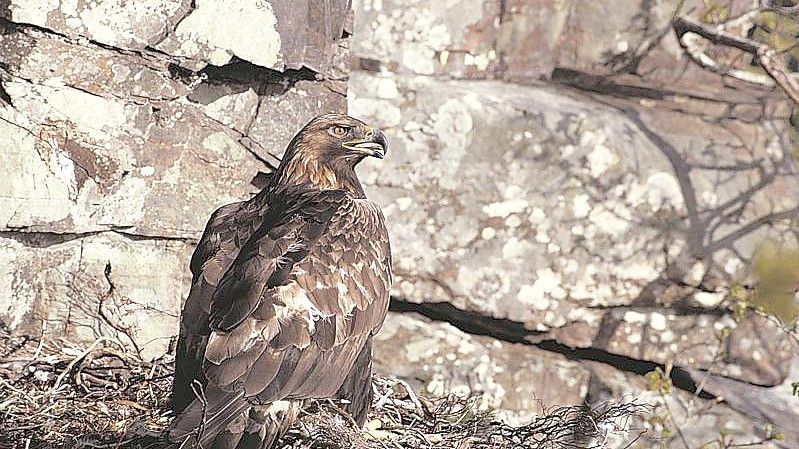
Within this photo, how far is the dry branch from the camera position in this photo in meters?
4.95

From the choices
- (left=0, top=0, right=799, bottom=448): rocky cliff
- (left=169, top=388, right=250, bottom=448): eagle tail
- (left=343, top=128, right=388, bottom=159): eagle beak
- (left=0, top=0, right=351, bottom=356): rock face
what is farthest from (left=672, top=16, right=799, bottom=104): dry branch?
(left=169, top=388, right=250, bottom=448): eagle tail

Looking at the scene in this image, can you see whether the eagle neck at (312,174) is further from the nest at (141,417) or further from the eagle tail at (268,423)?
the eagle tail at (268,423)

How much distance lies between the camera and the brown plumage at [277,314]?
9.67ft

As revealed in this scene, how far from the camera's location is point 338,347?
126 inches

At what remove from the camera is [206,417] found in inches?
112

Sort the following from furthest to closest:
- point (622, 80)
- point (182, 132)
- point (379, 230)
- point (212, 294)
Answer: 1. point (622, 80)
2. point (182, 132)
3. point (379, 230)
4. point (212, 294)

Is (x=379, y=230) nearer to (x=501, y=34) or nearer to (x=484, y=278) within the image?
(x=484, y=278)

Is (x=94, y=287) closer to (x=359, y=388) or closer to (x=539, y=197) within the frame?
(x=359, y=388)

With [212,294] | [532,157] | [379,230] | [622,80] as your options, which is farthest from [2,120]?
[622,80]

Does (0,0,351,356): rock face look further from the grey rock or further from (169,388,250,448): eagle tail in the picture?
(169,388,250,448): eagle tail

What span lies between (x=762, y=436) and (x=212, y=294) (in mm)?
2926

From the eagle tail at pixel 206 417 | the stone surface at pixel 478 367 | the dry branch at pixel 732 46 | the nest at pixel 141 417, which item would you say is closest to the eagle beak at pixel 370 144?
the nest at pixel 141 417

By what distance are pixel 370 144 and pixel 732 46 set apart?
216 cm

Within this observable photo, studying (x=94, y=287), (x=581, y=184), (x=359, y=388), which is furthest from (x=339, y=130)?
(x=581, y=184)
